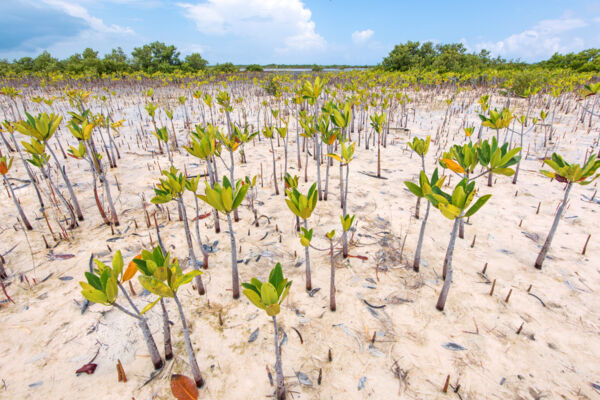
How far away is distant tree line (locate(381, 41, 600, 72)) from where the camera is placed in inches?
848

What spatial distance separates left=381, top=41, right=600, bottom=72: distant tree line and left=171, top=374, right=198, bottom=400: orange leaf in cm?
2433

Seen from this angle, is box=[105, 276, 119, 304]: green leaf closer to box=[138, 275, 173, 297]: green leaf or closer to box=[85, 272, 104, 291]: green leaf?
box=[85, 272, 104, 291]: green leaf

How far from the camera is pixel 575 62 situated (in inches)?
876

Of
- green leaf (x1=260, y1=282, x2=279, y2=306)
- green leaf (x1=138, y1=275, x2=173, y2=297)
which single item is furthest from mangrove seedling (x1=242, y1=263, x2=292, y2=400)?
green leaf (x1=138, y1=275, x2=173, y2=297)

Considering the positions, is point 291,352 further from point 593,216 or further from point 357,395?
point 593,216

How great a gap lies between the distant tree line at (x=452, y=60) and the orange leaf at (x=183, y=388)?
79.8 feet

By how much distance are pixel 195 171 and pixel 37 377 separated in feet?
13.5

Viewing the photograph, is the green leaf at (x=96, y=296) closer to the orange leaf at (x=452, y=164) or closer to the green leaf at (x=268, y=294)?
the green leaf at (x=268, y=294)

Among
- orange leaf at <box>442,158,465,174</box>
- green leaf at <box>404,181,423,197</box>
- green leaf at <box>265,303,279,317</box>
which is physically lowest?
green leaf at <box>265,303,279,317</box>

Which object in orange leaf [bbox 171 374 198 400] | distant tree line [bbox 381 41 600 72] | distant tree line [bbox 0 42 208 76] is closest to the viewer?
orange leaf [bbox 171 374 198 400]

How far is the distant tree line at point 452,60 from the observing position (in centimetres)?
2155

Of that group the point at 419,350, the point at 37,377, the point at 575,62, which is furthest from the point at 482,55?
the point at 37,377

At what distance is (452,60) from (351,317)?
25.5 m

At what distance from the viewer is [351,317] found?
2305 millimetres
